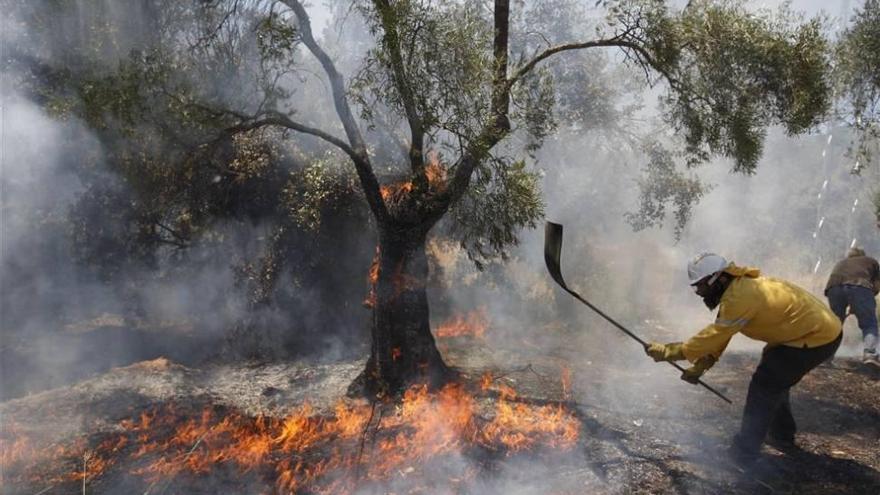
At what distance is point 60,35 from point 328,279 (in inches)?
251

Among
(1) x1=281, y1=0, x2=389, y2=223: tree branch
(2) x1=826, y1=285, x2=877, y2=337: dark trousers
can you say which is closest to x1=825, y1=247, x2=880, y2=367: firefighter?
(2) x1=826, y1=285, x2=877, y2=337: dark trousers

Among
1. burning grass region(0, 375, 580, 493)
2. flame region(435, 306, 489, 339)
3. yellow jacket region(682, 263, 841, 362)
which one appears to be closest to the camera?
yellow jacket region(682, 263, 841, 362)

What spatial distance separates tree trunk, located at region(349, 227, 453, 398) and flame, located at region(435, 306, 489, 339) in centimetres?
381

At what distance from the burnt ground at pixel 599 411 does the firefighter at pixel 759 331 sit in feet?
1.87

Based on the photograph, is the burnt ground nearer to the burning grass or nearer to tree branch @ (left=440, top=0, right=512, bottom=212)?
the burning grass

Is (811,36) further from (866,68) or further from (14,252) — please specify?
(14,252)

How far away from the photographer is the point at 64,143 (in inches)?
452

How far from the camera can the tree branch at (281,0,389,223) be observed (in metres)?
7.19

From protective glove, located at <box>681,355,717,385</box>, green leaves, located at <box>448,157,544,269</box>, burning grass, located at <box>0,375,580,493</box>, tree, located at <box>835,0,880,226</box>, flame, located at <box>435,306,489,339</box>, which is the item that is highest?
tree, located at <box>835,0,880,226</box>

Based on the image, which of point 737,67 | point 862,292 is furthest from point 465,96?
point 862,292

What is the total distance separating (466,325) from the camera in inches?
485

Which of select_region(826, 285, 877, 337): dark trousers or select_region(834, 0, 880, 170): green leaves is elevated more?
select_region(834, 0, 880, 170): green leaves

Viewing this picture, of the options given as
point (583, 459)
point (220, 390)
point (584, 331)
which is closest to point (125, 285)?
point (220, 390)

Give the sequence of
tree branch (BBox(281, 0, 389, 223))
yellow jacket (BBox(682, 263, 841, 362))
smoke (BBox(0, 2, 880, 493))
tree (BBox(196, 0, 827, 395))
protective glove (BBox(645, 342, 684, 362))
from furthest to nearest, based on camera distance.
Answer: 1. smoke (BBox(0, 2, 880, 493))
2. tree branch (BBox(281, 0, 389, 223))
3. tree (BBox(196, 0, 827, 395))
4. protective glove (BBox(645, 342, 684, 362))
5. yellow jacket (BBox(682, 263, 841, 362))
